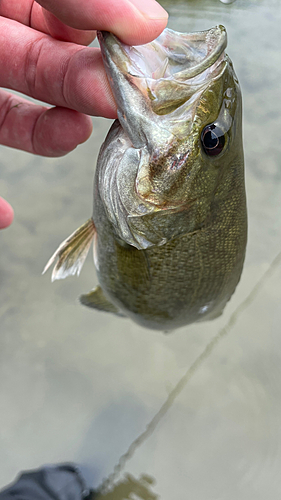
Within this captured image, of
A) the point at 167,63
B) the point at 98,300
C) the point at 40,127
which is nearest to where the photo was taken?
the point at 167,63

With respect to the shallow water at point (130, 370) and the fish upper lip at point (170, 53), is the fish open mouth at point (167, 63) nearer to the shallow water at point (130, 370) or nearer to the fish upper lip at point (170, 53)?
the fish upper lip at point (170, 53)

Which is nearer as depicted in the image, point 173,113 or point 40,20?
point 173,113

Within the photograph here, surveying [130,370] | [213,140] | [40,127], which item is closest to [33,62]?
[40,127]

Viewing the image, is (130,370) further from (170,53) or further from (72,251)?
(170,53)

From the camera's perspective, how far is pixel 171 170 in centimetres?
79

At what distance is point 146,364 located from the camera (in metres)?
1.90

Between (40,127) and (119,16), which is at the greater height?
(119,16)

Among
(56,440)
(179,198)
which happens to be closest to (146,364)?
(56,440)

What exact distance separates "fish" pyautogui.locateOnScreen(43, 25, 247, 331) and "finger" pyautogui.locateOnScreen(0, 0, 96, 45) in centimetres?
39

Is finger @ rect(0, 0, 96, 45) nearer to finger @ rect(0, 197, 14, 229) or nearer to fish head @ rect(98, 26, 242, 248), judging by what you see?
fish head @ rect(98, 26, 242, 248)

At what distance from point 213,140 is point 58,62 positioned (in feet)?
1.66

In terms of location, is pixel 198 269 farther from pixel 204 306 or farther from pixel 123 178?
pixel 123 178

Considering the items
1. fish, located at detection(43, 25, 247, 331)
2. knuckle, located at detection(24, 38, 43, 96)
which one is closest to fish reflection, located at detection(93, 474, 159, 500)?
fish, located at detection(43, 25, 247, 331)

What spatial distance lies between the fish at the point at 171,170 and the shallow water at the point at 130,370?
0.87 metres
